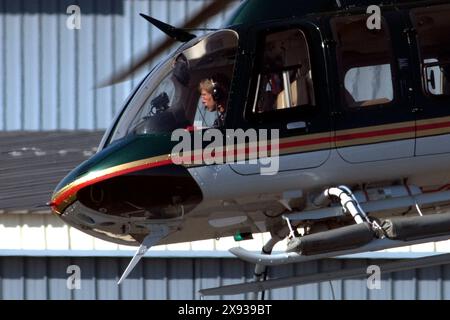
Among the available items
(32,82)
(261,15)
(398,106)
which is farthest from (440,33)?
(32,82)

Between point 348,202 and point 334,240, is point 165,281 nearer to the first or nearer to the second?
point 348,202

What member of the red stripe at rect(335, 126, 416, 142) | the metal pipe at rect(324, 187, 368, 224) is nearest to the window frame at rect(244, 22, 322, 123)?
the red stripe at rect(335, 126, 416, 142)

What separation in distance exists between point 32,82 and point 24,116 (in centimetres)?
42

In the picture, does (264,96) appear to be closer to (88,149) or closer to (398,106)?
(398,106)

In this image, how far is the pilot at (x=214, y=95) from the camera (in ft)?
33.7

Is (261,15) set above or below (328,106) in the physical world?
above

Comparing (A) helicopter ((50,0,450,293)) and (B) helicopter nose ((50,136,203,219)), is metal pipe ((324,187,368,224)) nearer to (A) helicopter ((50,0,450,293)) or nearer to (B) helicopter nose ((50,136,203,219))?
(A) helicopter ((50,0,450,293))

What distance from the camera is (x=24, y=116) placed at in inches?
667

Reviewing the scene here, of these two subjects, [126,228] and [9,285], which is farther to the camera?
[9,285]

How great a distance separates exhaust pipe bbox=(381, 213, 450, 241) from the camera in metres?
9.98

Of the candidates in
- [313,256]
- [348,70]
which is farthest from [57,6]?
[313,256]

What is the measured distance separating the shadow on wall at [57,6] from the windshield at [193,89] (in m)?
6.47
